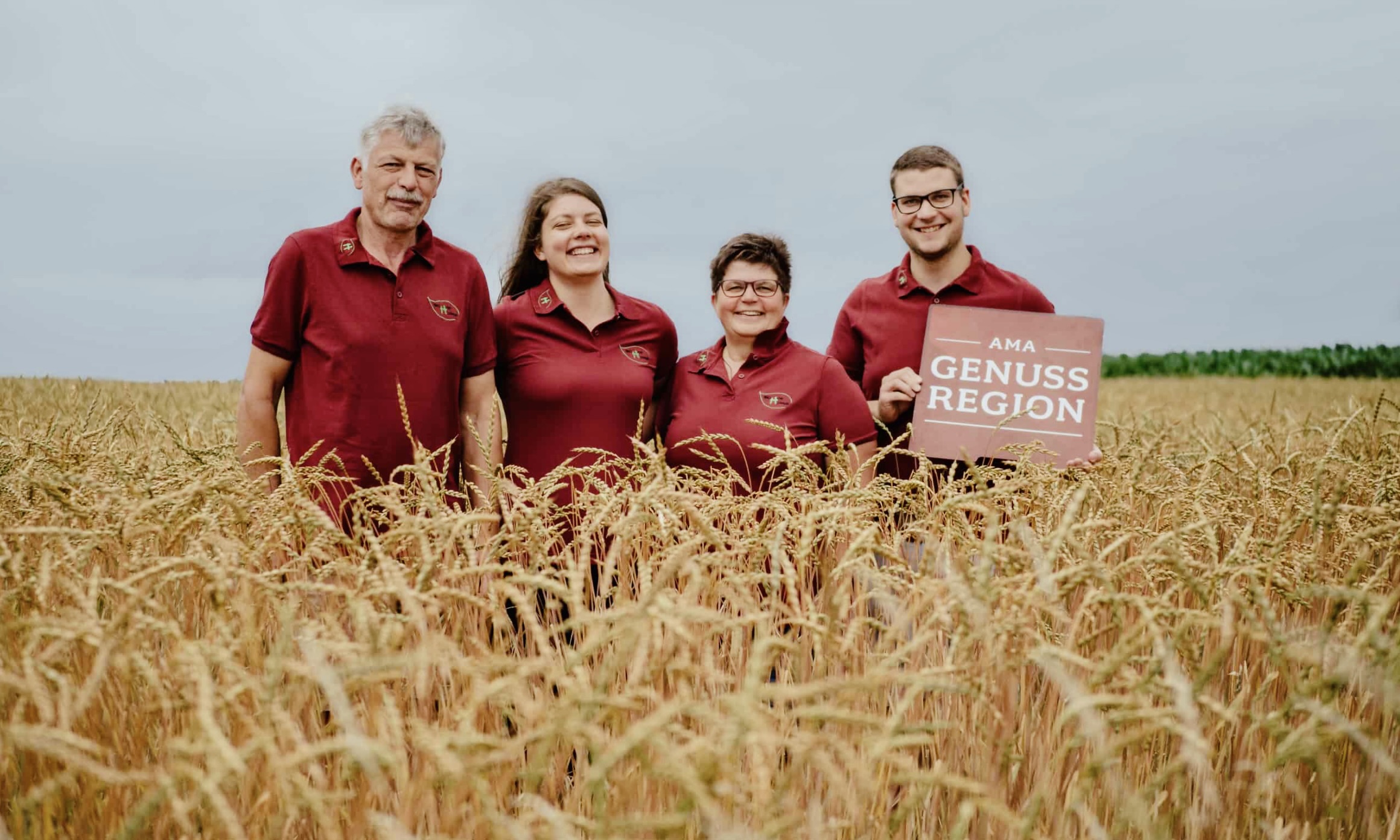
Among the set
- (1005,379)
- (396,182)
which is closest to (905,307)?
(1005,379)

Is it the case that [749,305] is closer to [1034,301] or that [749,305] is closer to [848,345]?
[848,345]

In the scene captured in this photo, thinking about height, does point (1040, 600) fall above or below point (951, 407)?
below

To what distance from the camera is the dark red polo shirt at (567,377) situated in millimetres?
3443

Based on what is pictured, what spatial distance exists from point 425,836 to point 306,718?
0.61 m

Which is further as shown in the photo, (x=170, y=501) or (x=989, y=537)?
(x=170, y=501)

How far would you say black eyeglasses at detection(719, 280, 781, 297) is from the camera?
3.78 metres

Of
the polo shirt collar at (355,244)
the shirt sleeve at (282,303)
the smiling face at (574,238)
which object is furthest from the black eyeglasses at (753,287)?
the shirt sleeve at (282,303)

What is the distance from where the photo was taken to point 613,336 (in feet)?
12.0

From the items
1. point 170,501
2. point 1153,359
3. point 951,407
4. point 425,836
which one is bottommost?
point 425,836

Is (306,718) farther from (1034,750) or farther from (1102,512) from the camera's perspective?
(1102,512)

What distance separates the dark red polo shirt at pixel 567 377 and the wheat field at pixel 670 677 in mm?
577

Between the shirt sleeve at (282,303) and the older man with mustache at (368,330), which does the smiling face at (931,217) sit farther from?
the shirt sleeve at (282,303)

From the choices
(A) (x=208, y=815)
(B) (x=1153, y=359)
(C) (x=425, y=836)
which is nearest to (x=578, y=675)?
(C) (x=425, y=836)

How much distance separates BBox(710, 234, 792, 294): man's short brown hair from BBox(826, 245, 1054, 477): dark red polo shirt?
1.88 ft
